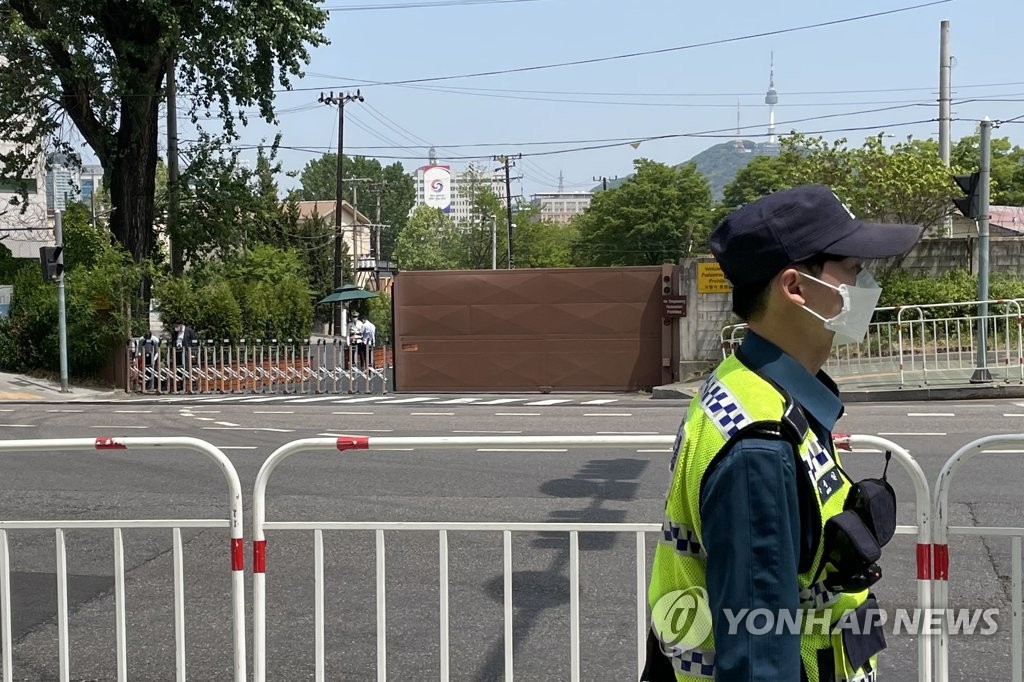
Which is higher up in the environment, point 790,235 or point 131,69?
point 131,69

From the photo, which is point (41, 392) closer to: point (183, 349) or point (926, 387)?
point (183, 349)

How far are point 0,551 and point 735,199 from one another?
74321 millimetres

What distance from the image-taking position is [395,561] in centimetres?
484

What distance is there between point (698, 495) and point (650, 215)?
216 feet

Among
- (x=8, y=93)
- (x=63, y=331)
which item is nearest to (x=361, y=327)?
(x=63, y=331)

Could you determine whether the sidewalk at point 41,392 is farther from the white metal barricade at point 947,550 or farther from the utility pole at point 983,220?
the white metal barricade at point 947,550

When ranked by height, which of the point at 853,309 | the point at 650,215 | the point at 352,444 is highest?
the point at 650,215

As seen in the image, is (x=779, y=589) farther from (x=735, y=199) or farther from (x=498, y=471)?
(x=735, y=199)

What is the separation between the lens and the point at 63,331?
23.9m

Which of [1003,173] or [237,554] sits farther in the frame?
[1003,173]

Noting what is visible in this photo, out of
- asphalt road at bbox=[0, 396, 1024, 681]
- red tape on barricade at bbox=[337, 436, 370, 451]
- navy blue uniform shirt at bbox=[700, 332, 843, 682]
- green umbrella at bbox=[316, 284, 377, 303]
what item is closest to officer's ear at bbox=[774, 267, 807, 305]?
navy blue uniform shirt at bbox=[700, 332, 843, 682]

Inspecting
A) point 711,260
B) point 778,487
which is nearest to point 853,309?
point 778,487

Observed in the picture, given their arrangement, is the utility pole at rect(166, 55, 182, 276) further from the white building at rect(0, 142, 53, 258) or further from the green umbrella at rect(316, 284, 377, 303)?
the white building at rect(0, 142, 53, 258)

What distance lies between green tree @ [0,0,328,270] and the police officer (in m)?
25.4
